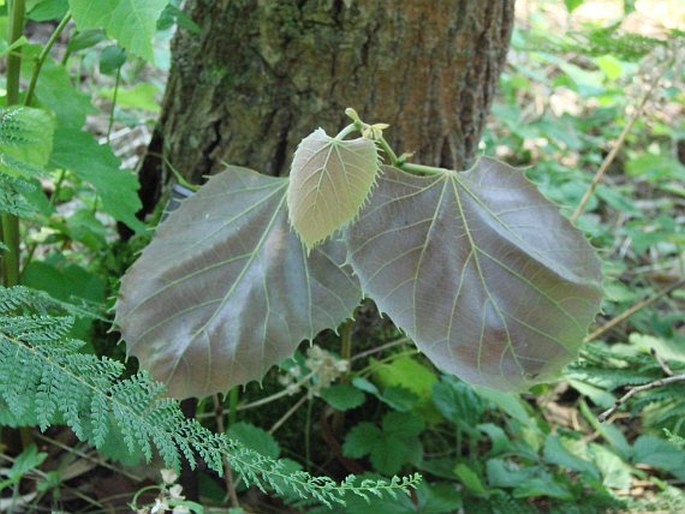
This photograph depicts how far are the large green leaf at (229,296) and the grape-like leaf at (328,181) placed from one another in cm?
16

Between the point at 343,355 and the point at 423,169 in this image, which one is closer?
the point at 423,169

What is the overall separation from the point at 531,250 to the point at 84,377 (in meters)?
0.62

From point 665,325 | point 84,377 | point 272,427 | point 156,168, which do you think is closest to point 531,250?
point 84,377

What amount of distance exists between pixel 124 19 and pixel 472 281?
601 mm

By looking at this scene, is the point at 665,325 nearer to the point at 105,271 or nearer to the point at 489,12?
the point at 489,12

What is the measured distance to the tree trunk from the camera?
58.3 inches

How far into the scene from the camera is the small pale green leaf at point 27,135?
110 cm

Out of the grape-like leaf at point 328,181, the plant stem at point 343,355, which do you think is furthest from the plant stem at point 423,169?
the plant stem at point 343,355

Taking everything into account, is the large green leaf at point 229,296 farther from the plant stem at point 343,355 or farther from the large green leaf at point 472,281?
the plant stem at point 343,355

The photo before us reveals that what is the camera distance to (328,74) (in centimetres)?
152

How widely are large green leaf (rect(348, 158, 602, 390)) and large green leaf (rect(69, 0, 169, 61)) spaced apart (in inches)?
14.9

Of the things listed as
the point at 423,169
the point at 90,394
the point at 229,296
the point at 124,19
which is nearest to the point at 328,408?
the point at 229,296

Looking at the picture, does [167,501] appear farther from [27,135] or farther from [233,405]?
[27,135]

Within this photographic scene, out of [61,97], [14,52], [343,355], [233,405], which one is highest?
[14,52]
